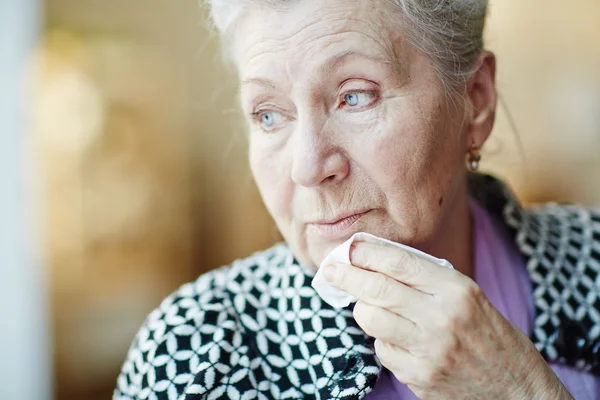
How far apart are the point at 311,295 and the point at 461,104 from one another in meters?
0.55

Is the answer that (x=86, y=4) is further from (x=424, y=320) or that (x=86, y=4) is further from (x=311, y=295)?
(x=424, y=320)

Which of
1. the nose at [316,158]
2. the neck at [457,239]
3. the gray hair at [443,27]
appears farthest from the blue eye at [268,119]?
the neck at [457,239]

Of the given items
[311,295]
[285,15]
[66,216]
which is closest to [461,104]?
[285,15]

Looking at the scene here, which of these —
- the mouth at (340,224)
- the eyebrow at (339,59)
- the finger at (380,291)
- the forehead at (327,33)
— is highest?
the forehead at (327,33)

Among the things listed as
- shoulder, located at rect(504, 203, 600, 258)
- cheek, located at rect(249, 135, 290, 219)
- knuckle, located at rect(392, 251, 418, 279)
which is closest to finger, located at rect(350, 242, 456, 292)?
knuckle, located at rect(392, 251, 418, 279)

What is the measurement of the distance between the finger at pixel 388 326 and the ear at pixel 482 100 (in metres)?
0.59

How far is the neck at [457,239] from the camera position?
1.37 metres

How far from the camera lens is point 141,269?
161 inches

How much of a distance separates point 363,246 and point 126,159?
3.28 metres

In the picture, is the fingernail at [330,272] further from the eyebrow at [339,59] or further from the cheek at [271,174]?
the eyebrow at [339,59]

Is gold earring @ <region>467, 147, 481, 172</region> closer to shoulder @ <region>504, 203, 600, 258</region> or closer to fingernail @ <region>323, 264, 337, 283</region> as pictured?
shoulder @ <region>504, 203, 600, 258</region>

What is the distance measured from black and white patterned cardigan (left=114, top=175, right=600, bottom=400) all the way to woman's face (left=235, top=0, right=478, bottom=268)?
0.63 ft

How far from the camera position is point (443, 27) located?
1211 millimetres

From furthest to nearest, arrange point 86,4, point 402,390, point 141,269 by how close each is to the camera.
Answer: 1. point 141,269
2. point 86,4
3. point 402,390
